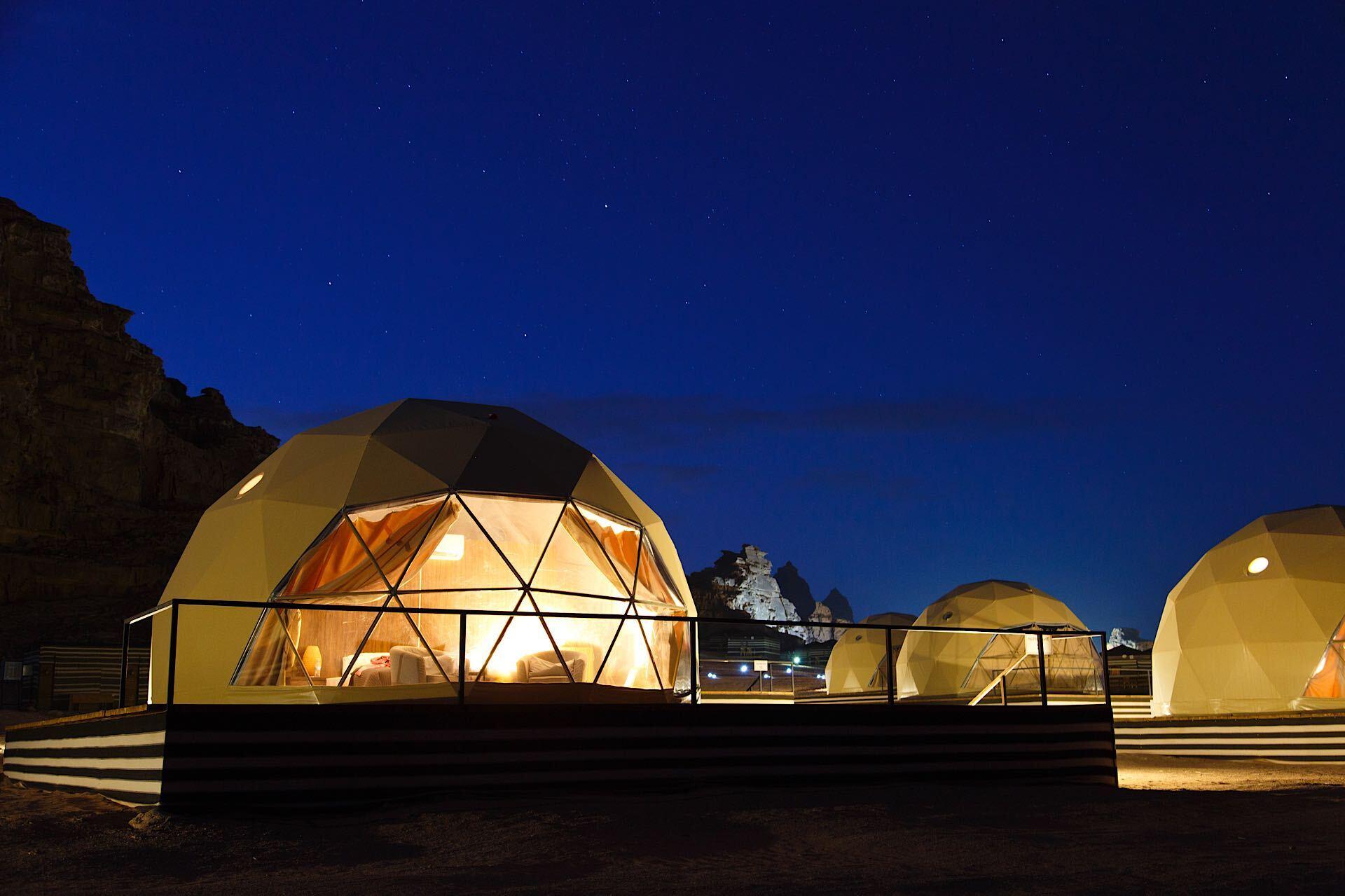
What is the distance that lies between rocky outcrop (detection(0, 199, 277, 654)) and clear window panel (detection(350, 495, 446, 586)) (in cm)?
4201

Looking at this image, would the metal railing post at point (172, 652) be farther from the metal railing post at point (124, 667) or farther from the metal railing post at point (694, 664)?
the metal railing post at point (694, 664)

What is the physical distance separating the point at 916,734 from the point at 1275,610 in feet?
33.9

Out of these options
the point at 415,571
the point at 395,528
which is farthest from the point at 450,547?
the point at 395,528

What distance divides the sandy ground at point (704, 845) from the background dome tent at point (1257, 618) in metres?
→ 8.62

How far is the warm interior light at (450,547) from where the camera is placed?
37.5ft

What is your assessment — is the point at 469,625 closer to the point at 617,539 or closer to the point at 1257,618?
the point at 617,539

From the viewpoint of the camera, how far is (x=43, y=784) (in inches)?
427

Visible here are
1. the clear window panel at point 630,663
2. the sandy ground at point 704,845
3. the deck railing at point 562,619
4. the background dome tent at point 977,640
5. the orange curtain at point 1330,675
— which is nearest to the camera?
the sandy ground at point 704,845

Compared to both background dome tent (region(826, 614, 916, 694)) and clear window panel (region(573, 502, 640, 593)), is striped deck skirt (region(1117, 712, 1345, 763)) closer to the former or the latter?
clear window panel (region(573, 502, 640, 593))

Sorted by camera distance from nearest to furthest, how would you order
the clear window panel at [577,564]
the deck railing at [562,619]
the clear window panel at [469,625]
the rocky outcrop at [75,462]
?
the deck railing at [562,619]
the clear window panel at [469,625]
the clear window panel at [577,564]
the rocky outcrop at [75,462]

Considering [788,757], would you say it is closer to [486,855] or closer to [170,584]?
[486,855]

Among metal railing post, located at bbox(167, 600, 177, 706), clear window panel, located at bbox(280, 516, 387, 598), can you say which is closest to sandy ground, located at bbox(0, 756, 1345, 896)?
metal railing post, located at bbox(167, 600, 177, 706)

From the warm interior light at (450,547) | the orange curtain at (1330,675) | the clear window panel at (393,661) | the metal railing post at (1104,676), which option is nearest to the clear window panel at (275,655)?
the clear window panel at (393,661)

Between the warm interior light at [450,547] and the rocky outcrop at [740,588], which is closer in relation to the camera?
the warm interior light at [450,547]
